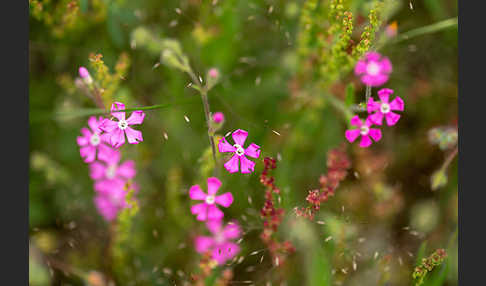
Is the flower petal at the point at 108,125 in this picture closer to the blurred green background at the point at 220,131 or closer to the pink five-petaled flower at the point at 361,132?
the blurred green background at the point at 220,131

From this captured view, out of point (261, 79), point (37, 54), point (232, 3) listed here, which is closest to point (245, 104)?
point (261, 79)

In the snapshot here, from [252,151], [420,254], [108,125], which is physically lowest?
[420,254]

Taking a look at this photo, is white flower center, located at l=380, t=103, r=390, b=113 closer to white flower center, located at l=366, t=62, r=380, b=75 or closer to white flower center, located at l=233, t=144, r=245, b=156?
white flower center, located at l=366, t=62, r=380, b=75

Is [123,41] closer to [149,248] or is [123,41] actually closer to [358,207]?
[149,248]

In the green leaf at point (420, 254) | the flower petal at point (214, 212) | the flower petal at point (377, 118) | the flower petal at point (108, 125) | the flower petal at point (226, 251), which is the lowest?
the green leaf at point (420, 254)

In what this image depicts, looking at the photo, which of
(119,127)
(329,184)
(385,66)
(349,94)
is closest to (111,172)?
(119,127)

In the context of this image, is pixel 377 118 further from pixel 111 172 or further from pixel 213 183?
pixel 111 172

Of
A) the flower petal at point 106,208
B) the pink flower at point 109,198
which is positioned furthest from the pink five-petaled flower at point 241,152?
the flower petal at point 106,208

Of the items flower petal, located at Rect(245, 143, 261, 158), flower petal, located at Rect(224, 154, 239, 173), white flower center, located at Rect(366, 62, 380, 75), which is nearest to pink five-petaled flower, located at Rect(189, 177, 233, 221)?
flower petal, located at Rect(224, 154, 239, 173)
